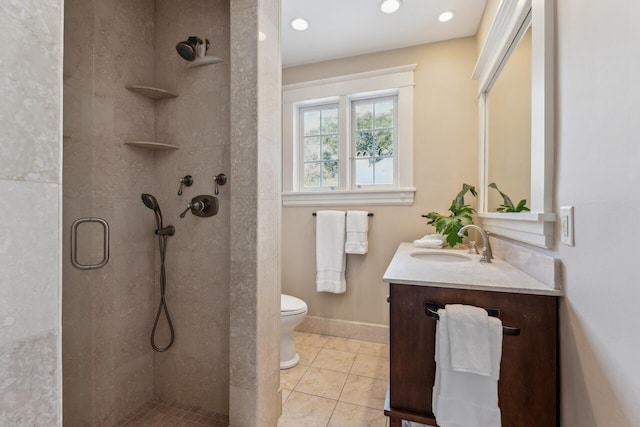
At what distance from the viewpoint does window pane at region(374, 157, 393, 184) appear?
8.54 feet

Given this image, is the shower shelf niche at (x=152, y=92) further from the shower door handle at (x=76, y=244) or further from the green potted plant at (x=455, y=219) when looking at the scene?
the green potted plant at (x=455, y=219)

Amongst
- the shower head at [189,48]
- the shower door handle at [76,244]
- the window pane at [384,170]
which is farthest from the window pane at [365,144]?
the shower door handle at [76,244]

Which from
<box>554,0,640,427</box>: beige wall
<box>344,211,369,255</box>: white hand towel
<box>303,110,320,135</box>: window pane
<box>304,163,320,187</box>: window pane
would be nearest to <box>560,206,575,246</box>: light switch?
<box>554,0,640,427</box>: beige wall

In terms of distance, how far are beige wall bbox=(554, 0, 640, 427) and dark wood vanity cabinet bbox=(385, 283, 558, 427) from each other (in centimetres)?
5

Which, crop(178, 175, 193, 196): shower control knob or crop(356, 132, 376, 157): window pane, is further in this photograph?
crop(356, 132, 376, 157): window pane

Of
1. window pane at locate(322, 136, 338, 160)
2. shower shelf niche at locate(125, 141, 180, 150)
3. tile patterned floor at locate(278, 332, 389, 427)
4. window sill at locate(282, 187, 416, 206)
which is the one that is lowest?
tile patterned floor at locate(278, 332, 389, 427)

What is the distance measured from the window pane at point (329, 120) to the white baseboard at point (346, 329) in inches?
69.8

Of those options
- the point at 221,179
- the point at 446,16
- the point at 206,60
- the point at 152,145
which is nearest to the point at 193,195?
the point at 221,179

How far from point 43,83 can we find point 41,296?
367 mm

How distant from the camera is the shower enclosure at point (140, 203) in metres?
1.40

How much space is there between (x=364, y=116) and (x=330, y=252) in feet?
4.20

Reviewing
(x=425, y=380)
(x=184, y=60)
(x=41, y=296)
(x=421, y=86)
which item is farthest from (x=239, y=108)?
(x=421, y=86)

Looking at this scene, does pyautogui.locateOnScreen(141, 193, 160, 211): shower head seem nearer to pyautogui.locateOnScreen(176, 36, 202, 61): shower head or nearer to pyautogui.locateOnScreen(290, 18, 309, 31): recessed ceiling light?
pyautogui.locateOnScreen(176, 36, 202, 61): shower head

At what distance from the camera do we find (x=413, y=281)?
1.22 metres
